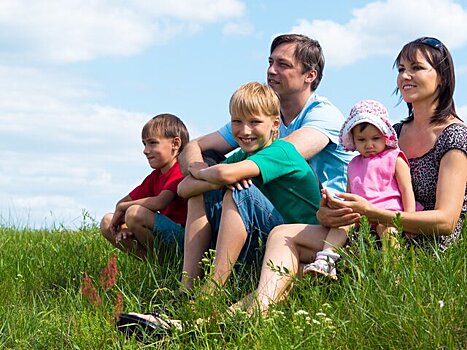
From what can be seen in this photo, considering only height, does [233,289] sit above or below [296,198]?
below

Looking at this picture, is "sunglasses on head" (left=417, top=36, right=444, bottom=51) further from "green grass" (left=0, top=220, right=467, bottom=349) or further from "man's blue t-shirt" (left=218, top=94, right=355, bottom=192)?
"green grass" (left=0, top=220, right=467, bottom=349)

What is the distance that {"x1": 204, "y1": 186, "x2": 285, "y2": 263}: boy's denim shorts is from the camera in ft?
16.2

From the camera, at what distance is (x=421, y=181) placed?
498 cm

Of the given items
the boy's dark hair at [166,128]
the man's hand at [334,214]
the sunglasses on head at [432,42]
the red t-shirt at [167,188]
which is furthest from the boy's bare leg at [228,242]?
the boy's dark hair at [166,128]

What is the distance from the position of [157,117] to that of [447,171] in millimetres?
2494

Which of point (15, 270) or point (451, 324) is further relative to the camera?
point (15, 270)

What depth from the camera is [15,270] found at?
6598 millimetres

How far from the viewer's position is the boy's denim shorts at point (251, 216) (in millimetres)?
4934

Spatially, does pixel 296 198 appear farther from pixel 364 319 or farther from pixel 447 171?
pixel 364 319

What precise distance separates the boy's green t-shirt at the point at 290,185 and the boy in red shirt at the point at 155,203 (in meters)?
0.94

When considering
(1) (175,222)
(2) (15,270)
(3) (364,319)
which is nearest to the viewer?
(3) (364,319)

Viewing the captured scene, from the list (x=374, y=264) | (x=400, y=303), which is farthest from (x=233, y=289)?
(x=400, y=303)

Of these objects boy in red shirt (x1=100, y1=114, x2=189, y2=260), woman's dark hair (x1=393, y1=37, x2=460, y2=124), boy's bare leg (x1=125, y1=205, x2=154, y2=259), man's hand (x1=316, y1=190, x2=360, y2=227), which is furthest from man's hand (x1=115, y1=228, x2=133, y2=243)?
woman's dark hair (x1=393, y1=37, x2=460, y2=124)

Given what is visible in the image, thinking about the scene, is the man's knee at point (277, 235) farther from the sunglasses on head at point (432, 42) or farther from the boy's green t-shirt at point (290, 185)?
the sunglasses on head at point (432, 42)
